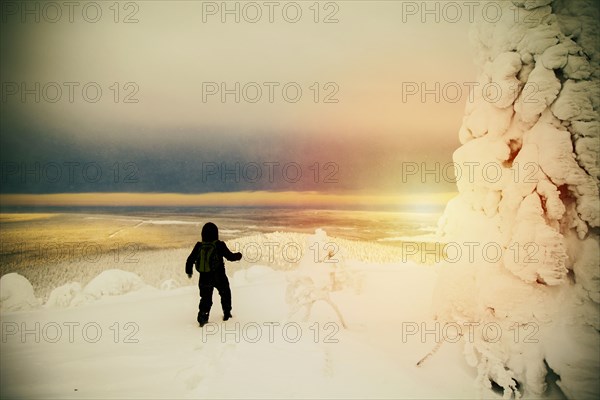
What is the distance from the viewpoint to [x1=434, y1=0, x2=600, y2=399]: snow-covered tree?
337cm

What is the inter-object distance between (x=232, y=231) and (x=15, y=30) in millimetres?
3449

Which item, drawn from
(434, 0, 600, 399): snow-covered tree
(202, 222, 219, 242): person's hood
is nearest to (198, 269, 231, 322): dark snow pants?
(202, 222, 219, 242): person's hood

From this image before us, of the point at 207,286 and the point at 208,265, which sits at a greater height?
the point at 208,265

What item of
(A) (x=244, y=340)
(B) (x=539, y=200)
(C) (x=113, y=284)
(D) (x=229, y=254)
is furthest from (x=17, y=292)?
(B) (x=539, y=200)

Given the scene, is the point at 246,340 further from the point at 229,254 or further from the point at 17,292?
the point at 17,292

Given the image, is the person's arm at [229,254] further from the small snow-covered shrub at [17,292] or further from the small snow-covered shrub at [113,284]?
the small snow-covered shrub at [17,292]

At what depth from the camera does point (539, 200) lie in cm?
348

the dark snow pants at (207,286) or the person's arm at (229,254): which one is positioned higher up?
the person's arm at (229,254)

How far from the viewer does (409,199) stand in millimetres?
5328

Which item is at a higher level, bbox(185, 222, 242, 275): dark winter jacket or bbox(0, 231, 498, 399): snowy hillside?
bbox(185, 222, 242, 275): dark winter jacket

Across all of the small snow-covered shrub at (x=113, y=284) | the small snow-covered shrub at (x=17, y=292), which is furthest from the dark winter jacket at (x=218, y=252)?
the small snow-covered shrub at (x=17, y=292)

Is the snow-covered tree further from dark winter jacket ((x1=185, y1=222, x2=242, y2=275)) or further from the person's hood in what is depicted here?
the person's hood

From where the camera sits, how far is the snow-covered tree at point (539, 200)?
11.0 feet

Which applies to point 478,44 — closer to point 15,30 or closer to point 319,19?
point 319,19
